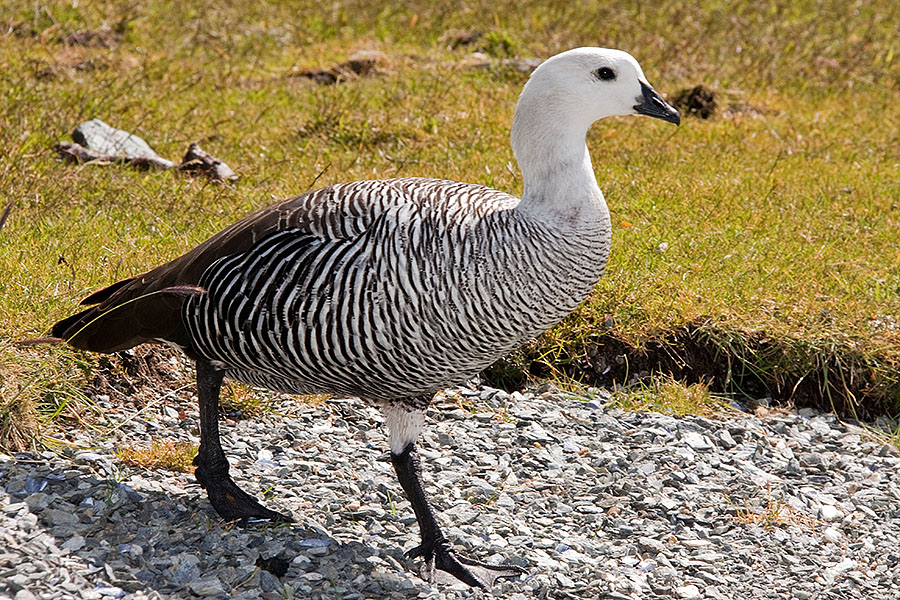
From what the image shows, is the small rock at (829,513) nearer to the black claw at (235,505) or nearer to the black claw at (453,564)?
the black claw at (453,564)

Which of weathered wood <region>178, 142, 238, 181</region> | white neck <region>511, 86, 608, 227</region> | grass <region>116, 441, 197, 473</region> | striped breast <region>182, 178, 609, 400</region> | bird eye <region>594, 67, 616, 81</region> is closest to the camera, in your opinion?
striped breast <region>182, 178, 609, 400</region>

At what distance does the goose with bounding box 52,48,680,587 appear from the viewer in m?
3.77

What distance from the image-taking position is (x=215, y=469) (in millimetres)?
4137

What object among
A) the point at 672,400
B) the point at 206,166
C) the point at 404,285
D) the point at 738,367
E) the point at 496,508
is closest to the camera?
the point at 404,285

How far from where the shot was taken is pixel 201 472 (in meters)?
4.16

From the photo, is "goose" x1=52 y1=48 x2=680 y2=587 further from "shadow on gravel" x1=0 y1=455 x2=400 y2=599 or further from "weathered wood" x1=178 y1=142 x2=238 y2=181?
"weathered wood" x1=178 y1=142 x2=238 y2=181

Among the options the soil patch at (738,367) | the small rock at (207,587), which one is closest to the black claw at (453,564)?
the small rock at (207,587)

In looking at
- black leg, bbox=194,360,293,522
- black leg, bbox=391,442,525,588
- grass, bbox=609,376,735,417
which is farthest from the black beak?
black leg, bbox=194,360,293,522

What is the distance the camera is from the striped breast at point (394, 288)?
375 centimetres

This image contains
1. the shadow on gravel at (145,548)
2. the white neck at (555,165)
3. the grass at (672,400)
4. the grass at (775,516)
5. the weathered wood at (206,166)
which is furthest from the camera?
the weathered wood at (206,166)

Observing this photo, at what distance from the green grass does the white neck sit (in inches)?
63.4

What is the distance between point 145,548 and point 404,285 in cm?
123

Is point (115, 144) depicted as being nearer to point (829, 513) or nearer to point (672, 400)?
point (672, 400)

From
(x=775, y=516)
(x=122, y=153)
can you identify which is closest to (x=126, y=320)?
(x=775, y=516)
